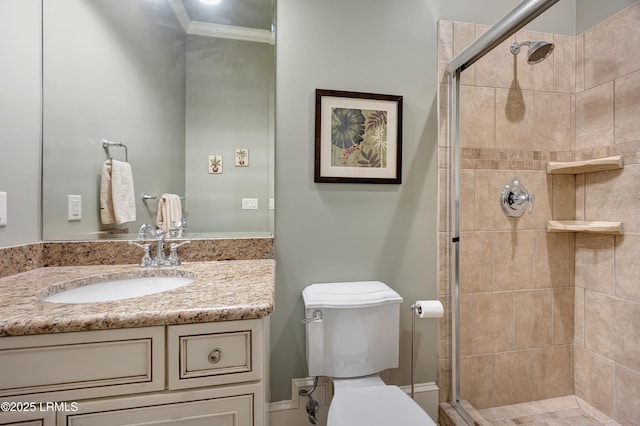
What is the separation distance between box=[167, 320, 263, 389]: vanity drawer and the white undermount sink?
1.40 ft

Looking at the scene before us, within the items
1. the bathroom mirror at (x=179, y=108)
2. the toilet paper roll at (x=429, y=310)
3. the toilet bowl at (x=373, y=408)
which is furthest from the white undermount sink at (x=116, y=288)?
the toilet paper roll at (x=429, y=310)

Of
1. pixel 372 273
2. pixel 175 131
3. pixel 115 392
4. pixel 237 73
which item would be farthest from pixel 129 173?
pixel 372 273

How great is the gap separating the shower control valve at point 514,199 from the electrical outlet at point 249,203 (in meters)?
1.30

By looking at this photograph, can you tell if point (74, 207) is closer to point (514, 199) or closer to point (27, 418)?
point (27, 418)

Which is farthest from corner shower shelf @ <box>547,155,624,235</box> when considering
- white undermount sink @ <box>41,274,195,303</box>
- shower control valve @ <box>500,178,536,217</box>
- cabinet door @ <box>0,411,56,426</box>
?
cabinet door @ <box>0,411,56,426</box>

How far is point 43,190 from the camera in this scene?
1.21m

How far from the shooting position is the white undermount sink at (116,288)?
0.97 metres

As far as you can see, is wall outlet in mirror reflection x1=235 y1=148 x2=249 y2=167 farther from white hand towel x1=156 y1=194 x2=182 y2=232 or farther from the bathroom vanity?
the bathroom vanity

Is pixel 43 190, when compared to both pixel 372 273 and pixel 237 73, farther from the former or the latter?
pixel 372 273

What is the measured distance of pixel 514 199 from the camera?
1.50 meters

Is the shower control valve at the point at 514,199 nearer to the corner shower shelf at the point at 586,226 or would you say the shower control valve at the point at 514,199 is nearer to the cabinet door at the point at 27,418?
the corner shower shelf at the point at 586,226

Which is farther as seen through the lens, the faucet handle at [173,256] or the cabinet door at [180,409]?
the faucet handle at [173,256]

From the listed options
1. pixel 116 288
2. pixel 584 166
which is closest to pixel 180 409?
pixel 116 288

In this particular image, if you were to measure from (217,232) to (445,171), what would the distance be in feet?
3.99
